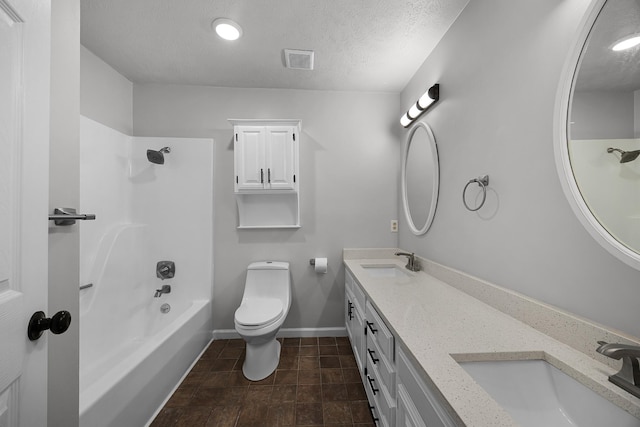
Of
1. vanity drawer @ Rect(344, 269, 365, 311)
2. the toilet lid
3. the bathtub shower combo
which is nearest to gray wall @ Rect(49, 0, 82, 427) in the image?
the bathtub shower combo

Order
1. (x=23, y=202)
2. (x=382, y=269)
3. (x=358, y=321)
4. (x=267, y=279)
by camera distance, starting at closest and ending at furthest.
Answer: (x=23, y=202), (x=358, y=321), (x=382, y=269), (x=267, y=279)

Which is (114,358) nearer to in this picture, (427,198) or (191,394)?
(191,394)

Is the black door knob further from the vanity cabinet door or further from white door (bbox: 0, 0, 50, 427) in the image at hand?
the vanity cabinet door

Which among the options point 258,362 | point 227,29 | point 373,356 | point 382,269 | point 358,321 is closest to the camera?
point 373,356

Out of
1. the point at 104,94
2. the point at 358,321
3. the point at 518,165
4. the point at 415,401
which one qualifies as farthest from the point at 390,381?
the point at 104,94

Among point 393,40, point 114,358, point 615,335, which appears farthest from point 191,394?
point 393,40

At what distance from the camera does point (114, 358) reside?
5.65 feet

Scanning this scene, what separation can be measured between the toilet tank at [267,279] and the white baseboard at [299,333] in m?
0.43

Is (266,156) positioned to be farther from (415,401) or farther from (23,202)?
(415,401)

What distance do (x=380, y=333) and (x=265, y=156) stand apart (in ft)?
5.45

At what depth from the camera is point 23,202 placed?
23.2 inches

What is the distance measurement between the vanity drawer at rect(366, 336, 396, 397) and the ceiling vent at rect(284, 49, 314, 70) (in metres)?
2.04

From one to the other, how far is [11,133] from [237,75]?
1.86 meters

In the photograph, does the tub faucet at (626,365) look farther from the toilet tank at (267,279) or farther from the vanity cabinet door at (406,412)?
the toilet tank at (267,279)
